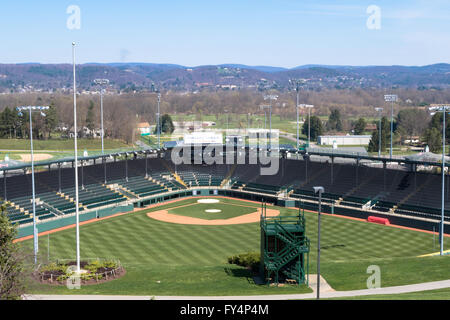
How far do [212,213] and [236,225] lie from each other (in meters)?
6.71

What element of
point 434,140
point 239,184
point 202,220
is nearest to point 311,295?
point 202,220

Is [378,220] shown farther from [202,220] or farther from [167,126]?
[167,126]

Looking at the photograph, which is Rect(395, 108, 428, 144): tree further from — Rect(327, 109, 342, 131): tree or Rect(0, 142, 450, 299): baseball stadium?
Rect(0, 142, 450, 299): baseball stadium

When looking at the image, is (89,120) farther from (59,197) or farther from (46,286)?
(46,286)

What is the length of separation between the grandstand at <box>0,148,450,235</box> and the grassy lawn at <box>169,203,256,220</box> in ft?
15.4

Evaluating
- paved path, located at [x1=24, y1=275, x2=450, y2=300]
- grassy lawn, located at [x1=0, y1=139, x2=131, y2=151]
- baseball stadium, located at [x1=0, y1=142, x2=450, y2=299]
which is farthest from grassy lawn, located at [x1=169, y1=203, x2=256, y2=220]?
grassy lawn, located at [x1=0, y1=139, x2=131, y2=151]

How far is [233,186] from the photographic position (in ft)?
232

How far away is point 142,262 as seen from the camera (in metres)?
39.3

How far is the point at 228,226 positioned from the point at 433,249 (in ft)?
66.6

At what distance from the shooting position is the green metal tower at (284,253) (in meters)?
28.0

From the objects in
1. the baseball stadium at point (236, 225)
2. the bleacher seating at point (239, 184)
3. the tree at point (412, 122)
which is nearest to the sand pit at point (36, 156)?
the baseball stadium at point (236, 225)

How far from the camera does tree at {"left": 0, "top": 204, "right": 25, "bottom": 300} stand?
1905 cm

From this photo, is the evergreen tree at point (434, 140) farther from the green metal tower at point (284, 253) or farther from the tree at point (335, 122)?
the green metal tower at point (284, 253)

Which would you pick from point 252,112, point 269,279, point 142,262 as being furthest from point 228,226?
point 252,112
